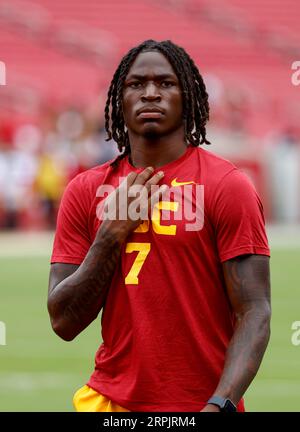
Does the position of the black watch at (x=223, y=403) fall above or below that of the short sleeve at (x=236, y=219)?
below

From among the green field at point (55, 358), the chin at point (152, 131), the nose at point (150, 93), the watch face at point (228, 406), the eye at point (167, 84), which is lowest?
→ the green field at point (55, 358)

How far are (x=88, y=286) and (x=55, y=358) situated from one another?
6747mm

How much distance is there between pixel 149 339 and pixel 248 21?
104ft

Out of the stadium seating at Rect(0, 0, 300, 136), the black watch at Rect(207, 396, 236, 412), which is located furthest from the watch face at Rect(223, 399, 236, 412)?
the stadium seating at Rect(0, 0, 300, 136)

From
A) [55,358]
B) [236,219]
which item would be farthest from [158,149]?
[55,358]

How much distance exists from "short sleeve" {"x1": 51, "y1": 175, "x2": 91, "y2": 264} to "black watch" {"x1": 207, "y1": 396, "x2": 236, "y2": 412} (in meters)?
0.74

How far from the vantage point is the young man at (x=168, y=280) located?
12.6ft

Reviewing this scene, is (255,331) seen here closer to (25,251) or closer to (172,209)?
(172,209)

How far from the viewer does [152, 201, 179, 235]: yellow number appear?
12.7 feet

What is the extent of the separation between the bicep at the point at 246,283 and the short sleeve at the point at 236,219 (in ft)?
0.10

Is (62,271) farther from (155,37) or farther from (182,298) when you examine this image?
(155,37)

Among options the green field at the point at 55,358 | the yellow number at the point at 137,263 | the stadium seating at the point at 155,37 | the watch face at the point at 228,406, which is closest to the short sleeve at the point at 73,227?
the yellow number at the point at 137,263

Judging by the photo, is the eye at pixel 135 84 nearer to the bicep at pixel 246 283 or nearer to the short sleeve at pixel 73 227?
the short sleeve at pixel 73 227
